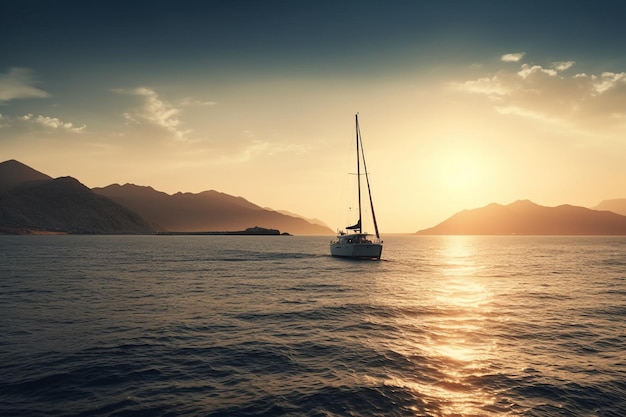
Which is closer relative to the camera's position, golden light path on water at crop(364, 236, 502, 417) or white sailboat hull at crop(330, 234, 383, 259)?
golden light path on water at crop(364, 236, 502, 417)

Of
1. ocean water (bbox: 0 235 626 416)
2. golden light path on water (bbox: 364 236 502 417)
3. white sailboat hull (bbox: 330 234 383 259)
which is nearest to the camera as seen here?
ocean water (bbox: 0 235 626 416)

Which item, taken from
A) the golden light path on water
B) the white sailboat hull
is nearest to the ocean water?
the golden light path on water

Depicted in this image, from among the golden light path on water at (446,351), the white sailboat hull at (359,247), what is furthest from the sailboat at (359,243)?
the golden light path on water at (446,351)

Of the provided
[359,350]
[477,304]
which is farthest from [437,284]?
[359,350]

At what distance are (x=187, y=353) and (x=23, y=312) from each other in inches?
622

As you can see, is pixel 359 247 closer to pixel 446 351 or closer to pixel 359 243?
pixel 359 243

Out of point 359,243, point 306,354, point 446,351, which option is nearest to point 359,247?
point 359,243

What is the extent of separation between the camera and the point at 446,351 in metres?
17.2

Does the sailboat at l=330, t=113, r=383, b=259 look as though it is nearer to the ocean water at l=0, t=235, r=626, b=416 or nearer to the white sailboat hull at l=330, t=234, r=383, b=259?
the white sailboat hull at l=330, t=234, r=383, b=259

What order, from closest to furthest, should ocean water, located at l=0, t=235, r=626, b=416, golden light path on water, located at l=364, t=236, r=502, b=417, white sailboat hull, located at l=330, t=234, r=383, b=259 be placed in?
ocean water, located at l=0, t=235, r=626, b=416 → golden light path on water, located at l=364, t=236, r=502, b=417 → white sailboat hull, located at l=330, t=234, r=383, b=259

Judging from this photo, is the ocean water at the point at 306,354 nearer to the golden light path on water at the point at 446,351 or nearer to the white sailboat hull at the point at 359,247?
the golden light path on water at the point at 446,351

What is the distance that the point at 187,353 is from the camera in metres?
16.3

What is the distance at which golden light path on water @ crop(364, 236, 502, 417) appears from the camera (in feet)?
39.0

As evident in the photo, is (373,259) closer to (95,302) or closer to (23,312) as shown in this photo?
(95,302)
